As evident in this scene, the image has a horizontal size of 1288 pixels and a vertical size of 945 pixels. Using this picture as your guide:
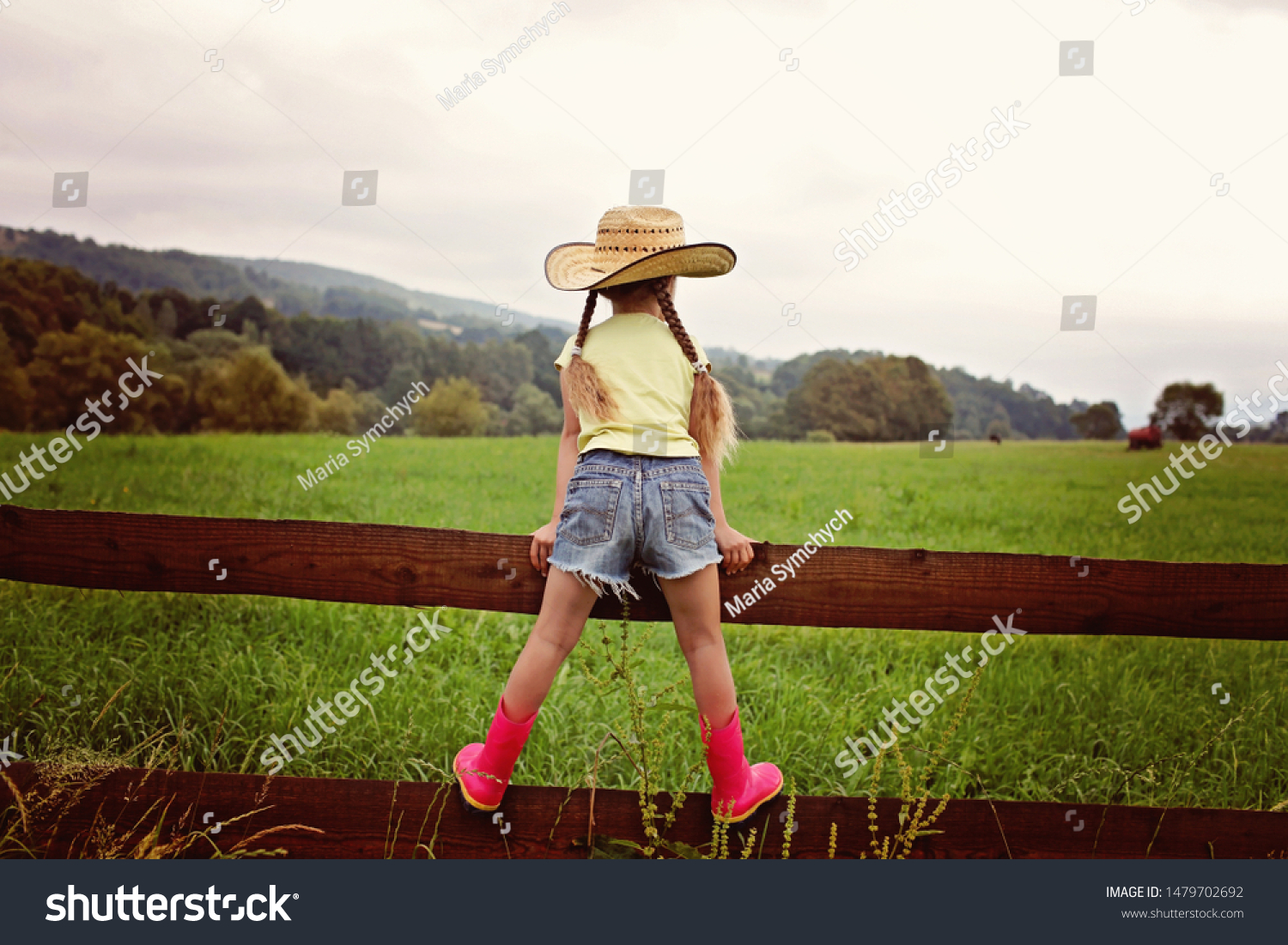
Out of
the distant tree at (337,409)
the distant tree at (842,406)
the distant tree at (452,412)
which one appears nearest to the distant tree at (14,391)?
the distant tree at (337,409)

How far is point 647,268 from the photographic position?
7.68 ft

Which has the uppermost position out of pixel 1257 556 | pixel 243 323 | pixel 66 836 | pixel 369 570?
pixel 243 323

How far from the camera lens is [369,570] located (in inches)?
97.4

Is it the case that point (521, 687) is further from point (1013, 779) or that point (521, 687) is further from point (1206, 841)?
point (1013, 779)

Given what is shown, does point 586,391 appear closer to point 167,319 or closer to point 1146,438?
point 1146,438

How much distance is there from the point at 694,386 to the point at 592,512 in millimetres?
525

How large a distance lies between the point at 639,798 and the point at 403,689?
6.09 ft

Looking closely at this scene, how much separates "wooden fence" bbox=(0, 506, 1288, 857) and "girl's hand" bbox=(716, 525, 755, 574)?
0.07 metres

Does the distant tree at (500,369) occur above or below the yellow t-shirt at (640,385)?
above

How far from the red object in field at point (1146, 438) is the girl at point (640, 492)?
77.6 feet

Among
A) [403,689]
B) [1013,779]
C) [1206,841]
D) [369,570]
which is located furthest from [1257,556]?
[369,570]

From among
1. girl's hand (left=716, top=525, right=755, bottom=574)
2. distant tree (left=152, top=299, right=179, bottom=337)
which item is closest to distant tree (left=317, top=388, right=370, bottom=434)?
distant tree (left=152, top=299, right=179, bottom=337)

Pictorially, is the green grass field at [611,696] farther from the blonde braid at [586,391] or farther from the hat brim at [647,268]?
the hat brim at [647,268]

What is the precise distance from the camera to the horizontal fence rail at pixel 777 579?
2432mm
